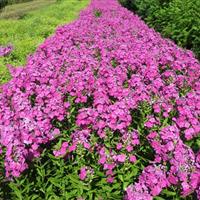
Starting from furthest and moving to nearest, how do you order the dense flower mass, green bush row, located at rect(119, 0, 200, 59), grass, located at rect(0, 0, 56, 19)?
grass, located at rect(0, 0, 56, 19)
green bush row, located at rect(119, 0, 200, 59)
the dense flower mass

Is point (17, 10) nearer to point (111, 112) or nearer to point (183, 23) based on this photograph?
point (183, 23)

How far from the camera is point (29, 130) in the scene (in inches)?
173

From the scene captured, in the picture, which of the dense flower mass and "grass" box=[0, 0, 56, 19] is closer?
the dense flower mass

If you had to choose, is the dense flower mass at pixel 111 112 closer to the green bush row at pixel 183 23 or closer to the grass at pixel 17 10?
the green bush row at pixel 183 23

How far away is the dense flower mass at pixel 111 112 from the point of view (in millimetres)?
3889

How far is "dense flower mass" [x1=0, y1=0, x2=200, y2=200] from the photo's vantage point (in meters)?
3.89

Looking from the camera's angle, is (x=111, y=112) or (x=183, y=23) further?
(x=183, y=23)

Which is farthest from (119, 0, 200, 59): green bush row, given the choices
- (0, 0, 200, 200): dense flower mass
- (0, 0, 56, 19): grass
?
(0, 0, 56, 19): grass

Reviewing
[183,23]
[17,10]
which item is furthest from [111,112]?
[17,10]

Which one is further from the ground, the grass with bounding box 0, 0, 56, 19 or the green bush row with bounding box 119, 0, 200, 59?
the green bush row with bounding box 119, 0, 200, 59

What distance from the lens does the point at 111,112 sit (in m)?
4.51

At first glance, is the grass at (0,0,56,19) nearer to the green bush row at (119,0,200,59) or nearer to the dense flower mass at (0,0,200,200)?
the green bush row at (119,0,200,59)

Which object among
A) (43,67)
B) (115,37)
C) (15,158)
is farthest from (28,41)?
(15,158)

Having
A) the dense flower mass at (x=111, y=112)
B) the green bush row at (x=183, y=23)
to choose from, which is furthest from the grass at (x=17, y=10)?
the dense flower mass at (x=111, y=112)
